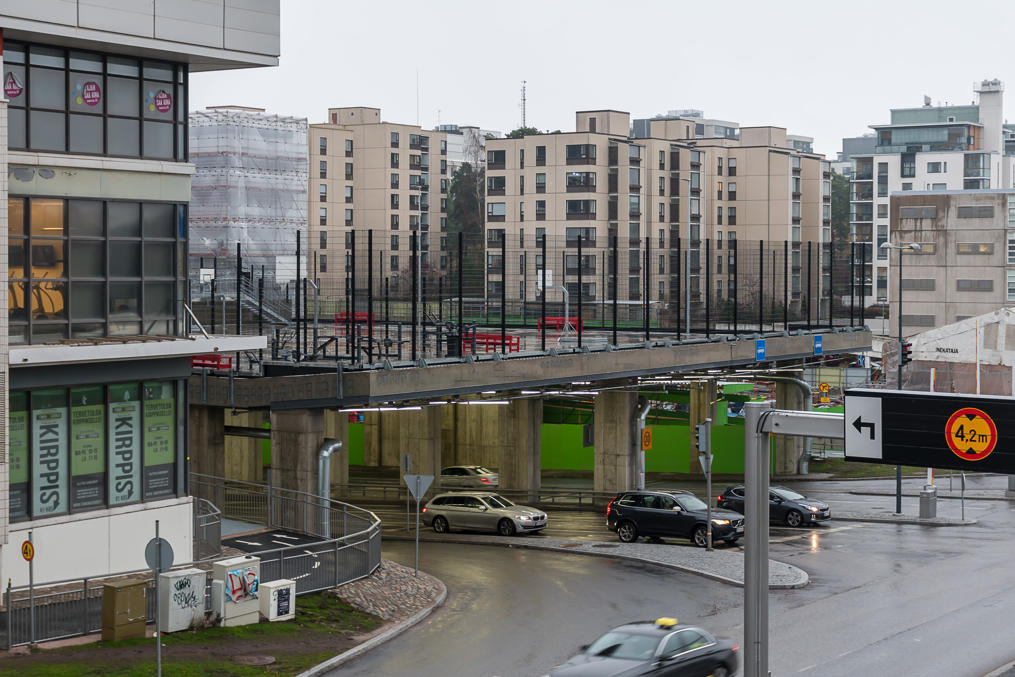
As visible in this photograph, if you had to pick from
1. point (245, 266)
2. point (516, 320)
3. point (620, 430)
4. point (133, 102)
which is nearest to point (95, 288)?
point (133, 102)

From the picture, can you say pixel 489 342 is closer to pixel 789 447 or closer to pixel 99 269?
pixel 789 447

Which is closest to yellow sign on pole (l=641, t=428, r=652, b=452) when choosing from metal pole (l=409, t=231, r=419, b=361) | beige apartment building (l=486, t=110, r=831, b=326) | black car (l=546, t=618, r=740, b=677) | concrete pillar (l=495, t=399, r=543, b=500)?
concrete pillar (l=495, t=399, r=543, b=500)

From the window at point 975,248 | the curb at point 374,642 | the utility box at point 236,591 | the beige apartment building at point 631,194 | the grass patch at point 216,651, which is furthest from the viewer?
the window at point 975,248

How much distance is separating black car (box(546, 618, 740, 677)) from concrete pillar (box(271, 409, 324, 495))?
620 inches

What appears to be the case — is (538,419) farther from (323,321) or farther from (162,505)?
(162,505)

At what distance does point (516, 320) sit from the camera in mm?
58750

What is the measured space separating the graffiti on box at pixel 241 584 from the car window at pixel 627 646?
7428 millimetres

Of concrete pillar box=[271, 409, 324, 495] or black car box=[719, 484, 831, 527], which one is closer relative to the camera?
concrete pillar box=[271, 409, 324, 495]

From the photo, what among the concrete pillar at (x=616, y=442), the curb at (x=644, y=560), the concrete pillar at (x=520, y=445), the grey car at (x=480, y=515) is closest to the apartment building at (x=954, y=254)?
the concrete pillar at (x=520, y=445)

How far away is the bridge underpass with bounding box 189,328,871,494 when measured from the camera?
34.5m

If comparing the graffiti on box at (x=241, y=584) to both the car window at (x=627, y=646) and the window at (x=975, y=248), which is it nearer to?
the car window at (x=627, y=646)

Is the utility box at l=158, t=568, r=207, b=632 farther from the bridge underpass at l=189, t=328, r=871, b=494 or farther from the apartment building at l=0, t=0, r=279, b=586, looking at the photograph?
the bridge underpass at l=189, t=328, r=871, b=494

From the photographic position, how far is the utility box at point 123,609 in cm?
2234

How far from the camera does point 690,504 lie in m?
38.0
